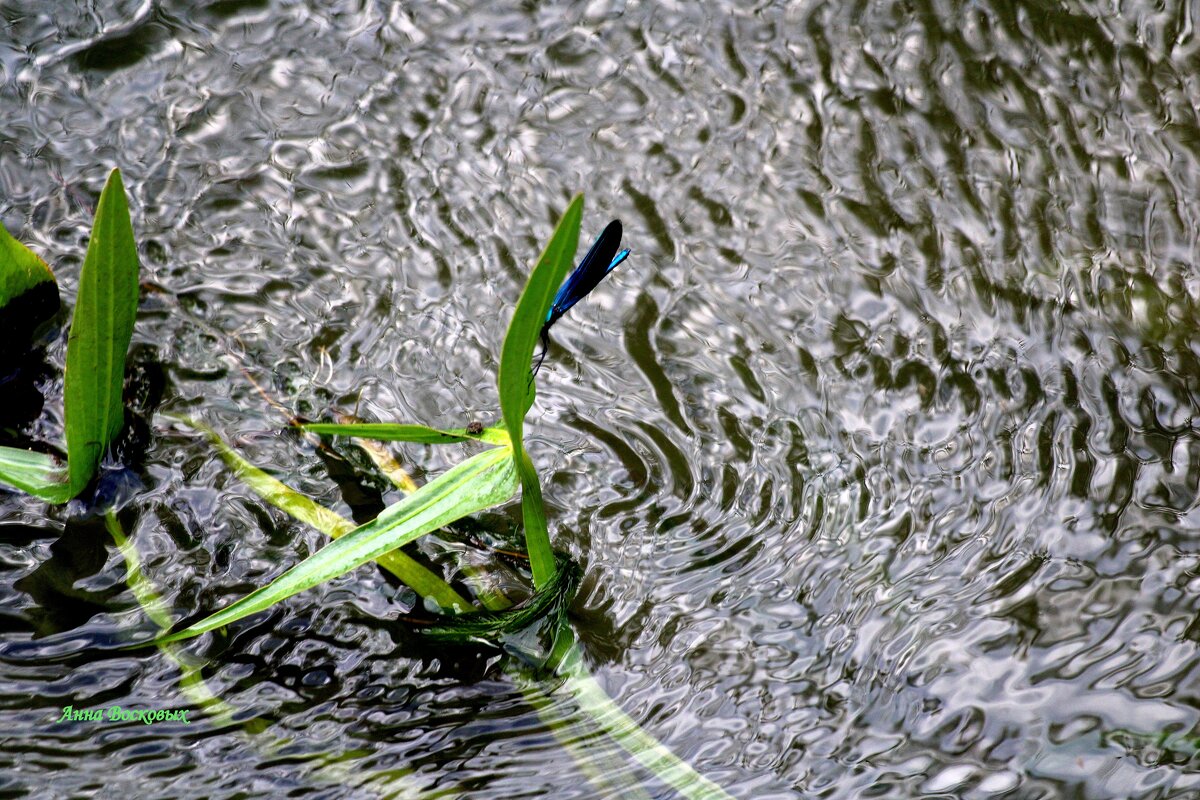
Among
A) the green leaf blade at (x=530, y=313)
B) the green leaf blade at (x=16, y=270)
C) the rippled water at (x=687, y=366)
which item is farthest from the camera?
the green leaf blade at (x=16, y=270)

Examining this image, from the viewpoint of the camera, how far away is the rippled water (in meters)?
1.43

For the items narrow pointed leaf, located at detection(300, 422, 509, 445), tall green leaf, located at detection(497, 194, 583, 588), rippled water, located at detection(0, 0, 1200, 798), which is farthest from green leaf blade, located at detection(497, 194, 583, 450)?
rippled water, located at detection(0, 0, 1200, 798)

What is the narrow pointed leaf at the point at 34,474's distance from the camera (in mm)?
1515

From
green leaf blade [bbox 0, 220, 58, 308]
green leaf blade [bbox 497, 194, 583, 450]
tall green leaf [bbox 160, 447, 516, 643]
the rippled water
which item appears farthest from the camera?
green leaf blade [bbox 0, 220, 58, 308]

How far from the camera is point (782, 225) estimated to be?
2.08m

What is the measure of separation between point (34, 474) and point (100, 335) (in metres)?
0.24

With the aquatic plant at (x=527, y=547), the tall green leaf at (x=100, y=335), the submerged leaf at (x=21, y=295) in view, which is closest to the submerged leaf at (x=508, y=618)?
the aquatic plant at (x=527, y=547)

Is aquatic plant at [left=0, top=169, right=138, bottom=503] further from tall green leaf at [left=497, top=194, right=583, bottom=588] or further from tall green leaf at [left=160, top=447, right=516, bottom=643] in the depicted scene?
tall green leaf at [left=497, top=194, right=583, bottom=588]

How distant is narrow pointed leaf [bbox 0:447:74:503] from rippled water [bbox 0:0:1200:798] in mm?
79

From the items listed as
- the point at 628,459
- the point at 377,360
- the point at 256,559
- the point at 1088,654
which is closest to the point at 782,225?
the point at 628,459

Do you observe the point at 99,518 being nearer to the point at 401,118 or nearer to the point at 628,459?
the point at 628,459

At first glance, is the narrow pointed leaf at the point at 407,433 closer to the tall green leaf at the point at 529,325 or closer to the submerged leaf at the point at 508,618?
the tall green leaf at the point at 529,325

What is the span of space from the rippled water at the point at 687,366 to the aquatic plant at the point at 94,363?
90 millimetres

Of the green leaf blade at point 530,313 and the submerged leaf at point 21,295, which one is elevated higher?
the green leaf blade at point 530,313
